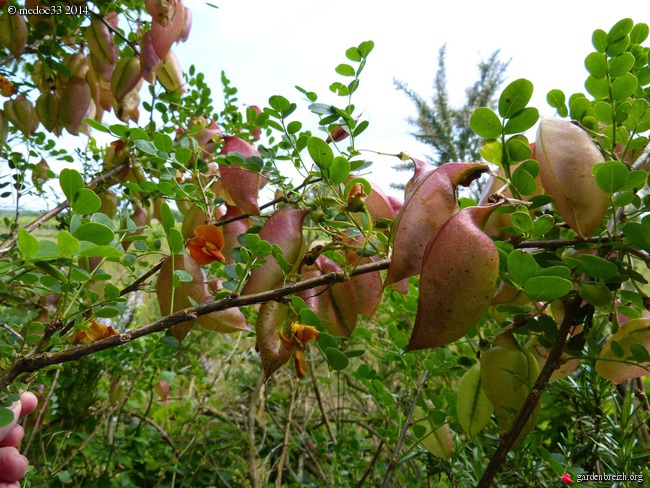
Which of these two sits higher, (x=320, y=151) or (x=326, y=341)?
(x=320, y=151)

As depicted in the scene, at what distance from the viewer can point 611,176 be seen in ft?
1.10

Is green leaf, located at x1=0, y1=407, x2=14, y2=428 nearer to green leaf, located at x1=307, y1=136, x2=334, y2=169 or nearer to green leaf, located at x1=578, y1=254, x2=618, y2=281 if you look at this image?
green leaf, located at x1=307, y1=136, x2=334, y2=169

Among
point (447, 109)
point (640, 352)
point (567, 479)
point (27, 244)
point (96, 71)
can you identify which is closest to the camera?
point (27, 244)

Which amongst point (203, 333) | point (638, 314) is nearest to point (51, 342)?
point (638, 314)

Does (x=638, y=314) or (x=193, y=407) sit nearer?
(x=638, y=314)

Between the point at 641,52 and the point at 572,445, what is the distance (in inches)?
19.6

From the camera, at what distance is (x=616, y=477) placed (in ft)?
1.63

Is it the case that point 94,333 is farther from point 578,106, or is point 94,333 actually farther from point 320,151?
point 578,106

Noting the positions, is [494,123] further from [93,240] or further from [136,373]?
[136,373]

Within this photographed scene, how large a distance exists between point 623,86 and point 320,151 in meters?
0.25

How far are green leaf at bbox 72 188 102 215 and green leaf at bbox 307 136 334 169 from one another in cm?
18

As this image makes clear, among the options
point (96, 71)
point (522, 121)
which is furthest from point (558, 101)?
point (96, 71)

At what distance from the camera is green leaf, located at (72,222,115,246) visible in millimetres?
288

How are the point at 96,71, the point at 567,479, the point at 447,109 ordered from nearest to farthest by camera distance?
the point at 567,479, the point at 96,71, the point at 447,109
